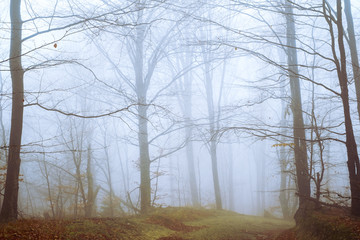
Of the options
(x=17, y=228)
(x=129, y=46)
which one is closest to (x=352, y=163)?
(x=17, y=228)

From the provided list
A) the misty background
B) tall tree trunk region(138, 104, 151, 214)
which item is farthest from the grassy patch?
tall tree trunk region(138, 104, 151, 214)

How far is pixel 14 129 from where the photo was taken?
239 inches

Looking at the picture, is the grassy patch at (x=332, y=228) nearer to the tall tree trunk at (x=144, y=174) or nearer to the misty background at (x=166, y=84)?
the misty background at (x=166, y=84)

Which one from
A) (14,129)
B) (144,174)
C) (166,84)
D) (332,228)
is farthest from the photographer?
(166,84)

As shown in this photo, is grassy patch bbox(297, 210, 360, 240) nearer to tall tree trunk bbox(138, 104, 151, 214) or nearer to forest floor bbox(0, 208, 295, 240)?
forest floor bbox(0, 208, 295, 240)

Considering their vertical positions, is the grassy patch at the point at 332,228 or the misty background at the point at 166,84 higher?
the misty background at the point at 166,84

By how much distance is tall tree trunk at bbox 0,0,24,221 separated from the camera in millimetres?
5773

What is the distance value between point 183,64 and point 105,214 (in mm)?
12513

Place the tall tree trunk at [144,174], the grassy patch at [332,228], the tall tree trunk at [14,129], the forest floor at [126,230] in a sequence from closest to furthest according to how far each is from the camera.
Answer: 1. the grassy patch at [332,228]
2. the forest floor at [126,230]
3. the tall tree trunk at [14,129]
4. the tall tree trunk at [144,174]

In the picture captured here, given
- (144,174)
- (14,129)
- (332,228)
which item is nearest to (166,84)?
(144,174)

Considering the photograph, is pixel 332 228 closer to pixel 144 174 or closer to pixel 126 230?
pixel 126 230

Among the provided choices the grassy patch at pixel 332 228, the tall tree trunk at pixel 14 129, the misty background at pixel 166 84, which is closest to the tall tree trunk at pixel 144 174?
the misty background at pixel 166 84

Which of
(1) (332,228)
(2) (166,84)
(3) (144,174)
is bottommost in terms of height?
(1) (332,228)

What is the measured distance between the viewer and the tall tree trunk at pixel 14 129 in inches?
227
